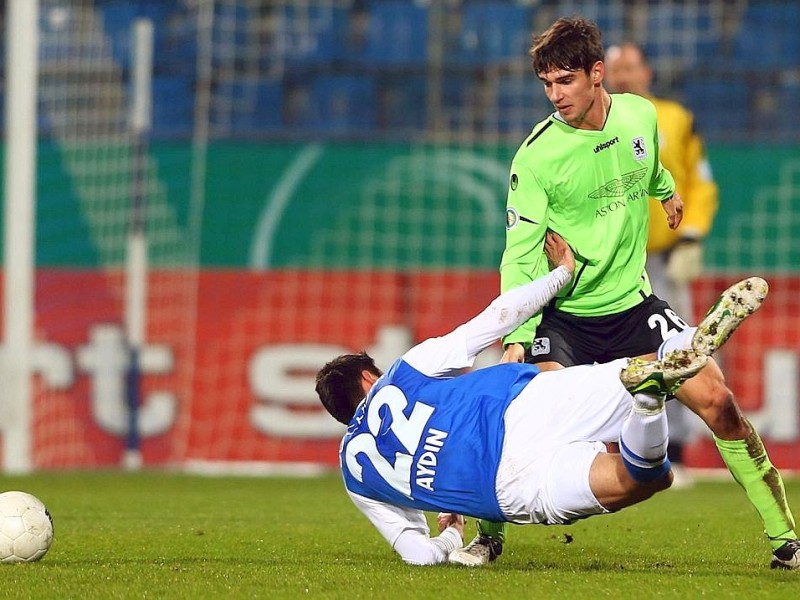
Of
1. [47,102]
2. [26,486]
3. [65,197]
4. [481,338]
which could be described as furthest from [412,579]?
[47,102]

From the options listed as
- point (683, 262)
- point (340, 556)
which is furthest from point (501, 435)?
point (683, 262)

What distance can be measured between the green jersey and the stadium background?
6208 millimetres

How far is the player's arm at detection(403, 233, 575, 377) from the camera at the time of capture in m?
4.77

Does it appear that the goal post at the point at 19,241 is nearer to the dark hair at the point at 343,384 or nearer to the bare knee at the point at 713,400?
the dark hair at the point at 343,384

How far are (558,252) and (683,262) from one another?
4.31m

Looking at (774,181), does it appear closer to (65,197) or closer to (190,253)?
(190,253)

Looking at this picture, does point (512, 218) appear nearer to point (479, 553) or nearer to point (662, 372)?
point (479, 553)

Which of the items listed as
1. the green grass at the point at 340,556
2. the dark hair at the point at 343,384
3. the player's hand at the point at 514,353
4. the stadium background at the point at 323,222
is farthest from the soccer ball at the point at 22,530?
the stadium background at the point at 323,222

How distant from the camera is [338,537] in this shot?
637cm

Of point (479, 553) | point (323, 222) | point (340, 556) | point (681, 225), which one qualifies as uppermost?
point (681, 225)

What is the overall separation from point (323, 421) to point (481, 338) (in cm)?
725

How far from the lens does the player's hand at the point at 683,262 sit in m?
9.27

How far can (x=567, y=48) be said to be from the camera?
5.30 metres

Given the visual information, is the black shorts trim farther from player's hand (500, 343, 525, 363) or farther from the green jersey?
player's hand (500, 343, 525, 363)
